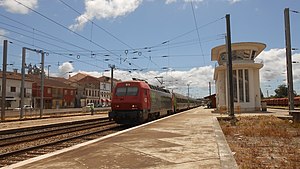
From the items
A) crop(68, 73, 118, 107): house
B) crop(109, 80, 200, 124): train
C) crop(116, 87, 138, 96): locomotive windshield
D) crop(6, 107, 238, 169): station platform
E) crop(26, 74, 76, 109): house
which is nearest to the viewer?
crop(6, 107, 238, 169): station platform

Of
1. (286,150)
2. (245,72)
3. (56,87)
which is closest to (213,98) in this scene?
(245,72)

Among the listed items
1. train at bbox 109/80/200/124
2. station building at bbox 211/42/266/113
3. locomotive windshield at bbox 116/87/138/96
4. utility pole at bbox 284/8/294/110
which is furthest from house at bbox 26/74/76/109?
utility pole at bbox 284/8/294/110

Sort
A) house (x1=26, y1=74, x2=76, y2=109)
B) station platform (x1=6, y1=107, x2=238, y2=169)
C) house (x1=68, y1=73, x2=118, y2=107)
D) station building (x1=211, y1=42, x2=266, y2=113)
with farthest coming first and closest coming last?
house (x1=68, y1=73, x2=118, y2=107), house (x1=26, y1=74, x2=76, y2=109), station building (x1=211, y1=42, x2=266, y2=113), station platform (x1=6, y1=107, x2=238, y2=169)

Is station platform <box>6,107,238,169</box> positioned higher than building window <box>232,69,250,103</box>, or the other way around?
building window <box>232,69,250,103</box>

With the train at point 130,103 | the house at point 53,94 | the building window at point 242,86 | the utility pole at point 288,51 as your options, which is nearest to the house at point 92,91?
the house at point 53,94

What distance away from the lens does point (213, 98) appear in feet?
196

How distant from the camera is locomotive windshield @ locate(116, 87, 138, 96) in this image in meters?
18.2

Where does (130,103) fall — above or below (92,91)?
below

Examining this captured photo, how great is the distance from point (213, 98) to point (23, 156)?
53.7m

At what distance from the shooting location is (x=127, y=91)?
18.5 m

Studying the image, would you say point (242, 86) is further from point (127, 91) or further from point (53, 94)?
point (53, 94)

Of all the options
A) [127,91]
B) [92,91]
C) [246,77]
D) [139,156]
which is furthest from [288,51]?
[92,91]

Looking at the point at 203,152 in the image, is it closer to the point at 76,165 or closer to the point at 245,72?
the point at 76,165

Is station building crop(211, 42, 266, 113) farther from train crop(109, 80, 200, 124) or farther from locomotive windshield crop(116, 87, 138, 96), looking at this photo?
locomotive windshield crop(116, 87, 138, 96)
